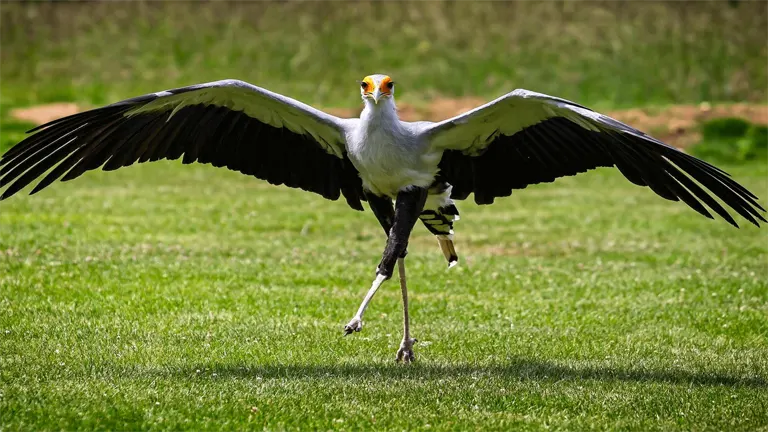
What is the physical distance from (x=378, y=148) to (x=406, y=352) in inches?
62.1

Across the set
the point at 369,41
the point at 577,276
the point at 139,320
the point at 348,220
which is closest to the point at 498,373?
the point at 139,320

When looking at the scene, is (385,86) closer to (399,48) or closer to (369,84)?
(369,84)

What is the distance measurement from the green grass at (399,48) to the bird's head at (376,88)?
21569 mm

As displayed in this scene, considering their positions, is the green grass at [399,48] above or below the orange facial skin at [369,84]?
above

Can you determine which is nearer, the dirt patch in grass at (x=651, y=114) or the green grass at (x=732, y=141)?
the green grass at (x=732, y=141)

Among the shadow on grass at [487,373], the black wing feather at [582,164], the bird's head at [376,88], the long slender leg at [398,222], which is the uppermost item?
the bird's head at [376,88]

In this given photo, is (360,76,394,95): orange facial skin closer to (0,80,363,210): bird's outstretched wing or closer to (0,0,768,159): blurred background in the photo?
(0,80,363,210): bird's outstretched wing

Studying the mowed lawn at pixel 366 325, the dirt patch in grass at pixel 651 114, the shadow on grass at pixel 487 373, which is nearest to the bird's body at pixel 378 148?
the shadow on grass at pixel 487 373

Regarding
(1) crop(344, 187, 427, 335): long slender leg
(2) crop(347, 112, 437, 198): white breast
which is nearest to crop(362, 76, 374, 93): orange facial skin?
(2) crop(347, 112, 437, 198): white breast

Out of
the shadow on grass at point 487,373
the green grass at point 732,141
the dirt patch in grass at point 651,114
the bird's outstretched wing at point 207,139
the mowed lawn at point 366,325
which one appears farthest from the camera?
the dirt patch in grass at point 651,114

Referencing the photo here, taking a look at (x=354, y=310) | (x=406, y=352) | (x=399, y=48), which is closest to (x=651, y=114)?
(x=399, y=48)

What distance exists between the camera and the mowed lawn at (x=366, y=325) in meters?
6.05

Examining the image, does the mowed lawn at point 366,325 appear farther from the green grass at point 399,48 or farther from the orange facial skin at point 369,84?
the green grass at point 399,48

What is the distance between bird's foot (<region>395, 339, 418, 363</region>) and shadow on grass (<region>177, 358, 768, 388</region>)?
0.17m
